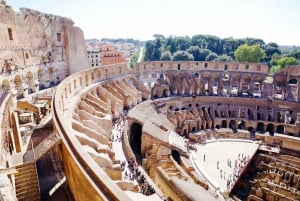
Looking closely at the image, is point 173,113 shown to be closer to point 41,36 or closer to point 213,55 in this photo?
point 41,36

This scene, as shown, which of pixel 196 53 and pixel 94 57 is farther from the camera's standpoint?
pixel 196 53

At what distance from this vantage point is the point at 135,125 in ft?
73.6

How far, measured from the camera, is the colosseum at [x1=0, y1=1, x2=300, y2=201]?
9.31 meters

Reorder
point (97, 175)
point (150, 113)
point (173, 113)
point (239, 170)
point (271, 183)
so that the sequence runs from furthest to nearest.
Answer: point (173, 113) < point (150, 113) < point (239, 170) < point (271, 183) < point (97, 175)

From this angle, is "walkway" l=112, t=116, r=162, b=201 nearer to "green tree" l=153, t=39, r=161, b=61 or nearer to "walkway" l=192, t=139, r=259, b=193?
"walkway" l=192, t=139, r=259, b=193

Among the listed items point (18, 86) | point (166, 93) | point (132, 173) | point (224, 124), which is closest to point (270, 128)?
point (224, 124)

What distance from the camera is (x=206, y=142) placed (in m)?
24.8

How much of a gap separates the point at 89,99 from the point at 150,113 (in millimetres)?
7129

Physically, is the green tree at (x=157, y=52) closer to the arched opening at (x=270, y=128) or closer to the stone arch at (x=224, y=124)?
the stone arch at (x=224, y=124)

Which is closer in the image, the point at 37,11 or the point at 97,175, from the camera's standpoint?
the point at 97,175

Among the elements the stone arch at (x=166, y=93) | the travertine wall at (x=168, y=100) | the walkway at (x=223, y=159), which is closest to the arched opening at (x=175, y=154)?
the travertine wall at (x=168, y=100)

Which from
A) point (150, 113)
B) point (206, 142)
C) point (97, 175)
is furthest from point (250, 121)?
point (97, 175)

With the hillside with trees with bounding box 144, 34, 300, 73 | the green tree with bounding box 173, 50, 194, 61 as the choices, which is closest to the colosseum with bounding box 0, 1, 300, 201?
the green tree with bounding box 173, 50, 194, 61

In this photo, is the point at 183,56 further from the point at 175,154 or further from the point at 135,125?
the point at 175,154
